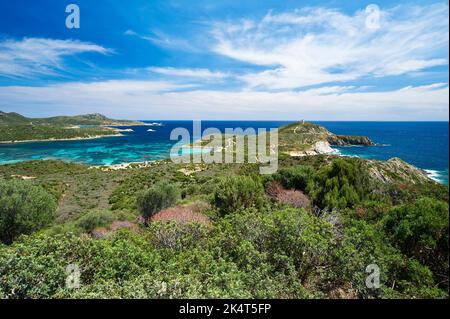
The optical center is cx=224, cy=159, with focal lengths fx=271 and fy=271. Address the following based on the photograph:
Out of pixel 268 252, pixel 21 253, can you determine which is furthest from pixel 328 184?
pixel 21 253

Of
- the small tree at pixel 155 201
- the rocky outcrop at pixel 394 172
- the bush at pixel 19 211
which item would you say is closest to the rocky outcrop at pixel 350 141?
the rocky outcrop at pixel 394 172

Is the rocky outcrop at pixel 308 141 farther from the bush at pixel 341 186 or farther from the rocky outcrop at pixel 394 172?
the bush at pixel 341 186

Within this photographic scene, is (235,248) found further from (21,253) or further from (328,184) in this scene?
(328,184)

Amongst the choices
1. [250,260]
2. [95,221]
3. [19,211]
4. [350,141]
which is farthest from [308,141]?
[250,260]

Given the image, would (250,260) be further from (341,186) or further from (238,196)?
(341,186)

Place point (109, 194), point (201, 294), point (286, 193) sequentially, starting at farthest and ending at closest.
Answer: point (109, 194)
point (286, 193)
point (201, 294)
